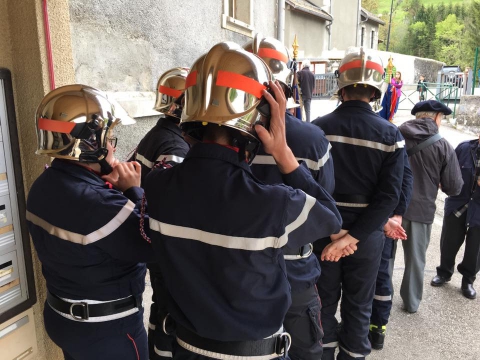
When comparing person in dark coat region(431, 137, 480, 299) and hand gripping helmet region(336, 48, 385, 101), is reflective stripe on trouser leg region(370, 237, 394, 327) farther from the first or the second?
person in dark coat region(431, 137, 480, 299)

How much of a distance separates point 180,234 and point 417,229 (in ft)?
11.1

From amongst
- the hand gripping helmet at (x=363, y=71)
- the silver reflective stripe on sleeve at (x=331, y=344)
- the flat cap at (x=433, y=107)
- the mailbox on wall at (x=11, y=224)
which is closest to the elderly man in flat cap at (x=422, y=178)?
the flat cap at (x=433, y=107)

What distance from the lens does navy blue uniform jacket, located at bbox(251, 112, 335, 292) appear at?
2412 millimetres

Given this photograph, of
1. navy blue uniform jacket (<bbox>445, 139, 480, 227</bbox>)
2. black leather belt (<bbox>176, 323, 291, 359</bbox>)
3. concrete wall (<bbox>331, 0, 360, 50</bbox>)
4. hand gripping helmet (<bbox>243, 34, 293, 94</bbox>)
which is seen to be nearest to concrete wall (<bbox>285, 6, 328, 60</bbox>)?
concrete wall (<bbox>331, 0, 360, 50</bbox>)

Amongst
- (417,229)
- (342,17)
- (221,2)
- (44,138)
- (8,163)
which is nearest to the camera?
(44,138)

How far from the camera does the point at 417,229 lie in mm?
4270

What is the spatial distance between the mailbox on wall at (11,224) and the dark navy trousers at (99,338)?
87 cm

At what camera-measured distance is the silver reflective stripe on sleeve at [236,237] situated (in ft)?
5.07

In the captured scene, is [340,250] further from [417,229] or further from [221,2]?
[221,2]

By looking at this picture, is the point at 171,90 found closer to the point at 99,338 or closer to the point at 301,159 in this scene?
the point at 301,159

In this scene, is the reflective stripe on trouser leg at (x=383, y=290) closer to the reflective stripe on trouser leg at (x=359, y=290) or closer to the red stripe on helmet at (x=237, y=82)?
the reflective stripe on trouser leg at (x=359, y=290)

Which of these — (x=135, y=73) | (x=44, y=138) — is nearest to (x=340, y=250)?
(x=44, y=138)

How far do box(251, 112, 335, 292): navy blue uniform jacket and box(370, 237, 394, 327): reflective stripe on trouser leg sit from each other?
1454 mm

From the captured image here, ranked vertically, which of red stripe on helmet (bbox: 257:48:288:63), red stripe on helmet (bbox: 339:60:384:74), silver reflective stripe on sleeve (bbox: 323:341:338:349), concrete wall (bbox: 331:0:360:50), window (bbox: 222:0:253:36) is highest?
concrete wall (bbox: 331:0:360:50)
